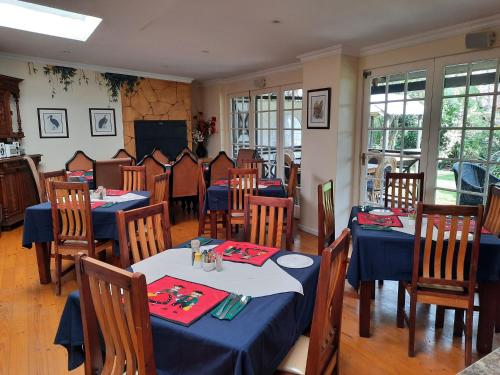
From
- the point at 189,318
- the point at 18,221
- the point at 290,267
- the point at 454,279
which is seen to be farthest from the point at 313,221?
the point at 18,221

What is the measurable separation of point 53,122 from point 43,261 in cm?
303

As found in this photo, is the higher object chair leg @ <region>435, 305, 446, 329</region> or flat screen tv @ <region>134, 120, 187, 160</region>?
flat screen tv @ <region>134, 120, 187, 160</region>

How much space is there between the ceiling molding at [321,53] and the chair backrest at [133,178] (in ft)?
8.39

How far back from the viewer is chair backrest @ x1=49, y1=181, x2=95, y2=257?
9.29 ft

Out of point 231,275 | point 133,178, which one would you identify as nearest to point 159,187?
point 133,178

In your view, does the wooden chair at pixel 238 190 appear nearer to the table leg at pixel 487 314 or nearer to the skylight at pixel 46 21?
the skylight at pixel 46 21

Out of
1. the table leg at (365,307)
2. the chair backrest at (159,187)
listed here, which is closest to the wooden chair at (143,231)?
the chair backrest at (159,187)

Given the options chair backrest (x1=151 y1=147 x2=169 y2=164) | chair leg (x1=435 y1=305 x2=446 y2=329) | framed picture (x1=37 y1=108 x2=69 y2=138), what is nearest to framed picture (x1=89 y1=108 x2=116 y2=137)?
framed picture (x1=37 y1=108 x2=69 y2=138)

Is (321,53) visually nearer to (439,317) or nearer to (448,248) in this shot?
(448,248)

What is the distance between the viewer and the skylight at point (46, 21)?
3.39 meters

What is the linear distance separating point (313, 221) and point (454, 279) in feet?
9.06

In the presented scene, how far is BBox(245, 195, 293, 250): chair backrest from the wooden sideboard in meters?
3.89

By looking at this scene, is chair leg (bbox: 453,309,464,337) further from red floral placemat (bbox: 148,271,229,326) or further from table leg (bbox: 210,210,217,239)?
table leg (bbox: 210,210,217,239)

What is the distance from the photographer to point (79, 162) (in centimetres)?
548
